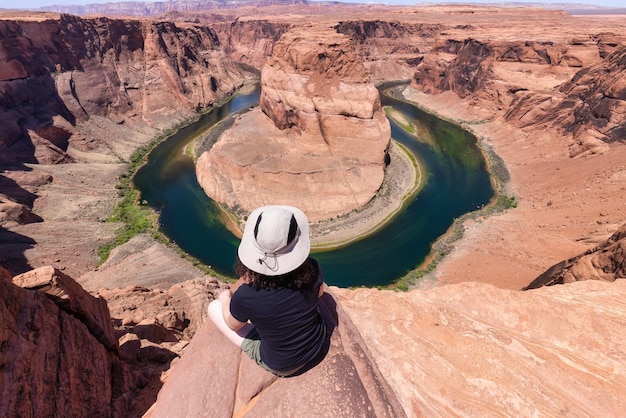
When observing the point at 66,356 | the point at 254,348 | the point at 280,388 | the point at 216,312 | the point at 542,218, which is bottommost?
the point at 542,218

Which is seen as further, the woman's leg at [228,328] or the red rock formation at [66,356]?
the red rock formation at [66,356]

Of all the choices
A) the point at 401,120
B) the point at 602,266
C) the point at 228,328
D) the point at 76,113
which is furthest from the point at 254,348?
the point at 401,120

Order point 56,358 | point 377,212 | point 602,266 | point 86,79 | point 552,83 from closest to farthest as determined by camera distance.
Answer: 1. point 56,358
2. point 602,266
3. point 377,212
4. point 552,83
5. point 86,79

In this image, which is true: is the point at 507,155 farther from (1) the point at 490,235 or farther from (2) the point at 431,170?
(1) the point at 490,235

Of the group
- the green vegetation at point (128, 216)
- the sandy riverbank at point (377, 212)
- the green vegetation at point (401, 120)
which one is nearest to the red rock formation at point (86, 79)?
the green vegetation at point (128, 216)

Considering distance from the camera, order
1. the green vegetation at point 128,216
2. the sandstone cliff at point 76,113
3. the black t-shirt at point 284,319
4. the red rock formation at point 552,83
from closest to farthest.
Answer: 1. the black t-shirt at point 284,319
2. the sandstone cliff at point 76,113
3. the green vegetation at point 128,216
4. the red rock formation at point 552,83

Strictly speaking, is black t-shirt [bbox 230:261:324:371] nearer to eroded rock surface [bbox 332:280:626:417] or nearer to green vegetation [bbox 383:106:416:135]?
eroded rock surface [bbox 332:280:626:417]

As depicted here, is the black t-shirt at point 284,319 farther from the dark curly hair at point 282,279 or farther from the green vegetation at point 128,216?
the green vegetation at point 128,216

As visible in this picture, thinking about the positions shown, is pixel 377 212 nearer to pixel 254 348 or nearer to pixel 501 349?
pixel 501 349
